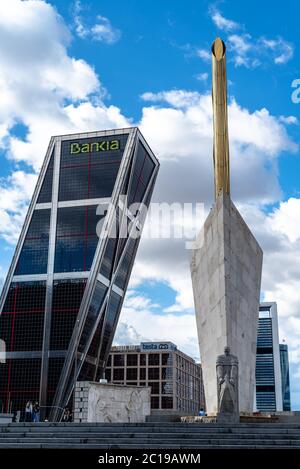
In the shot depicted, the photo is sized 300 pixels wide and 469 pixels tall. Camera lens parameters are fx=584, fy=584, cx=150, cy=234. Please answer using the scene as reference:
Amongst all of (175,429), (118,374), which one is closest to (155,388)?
(118,374)

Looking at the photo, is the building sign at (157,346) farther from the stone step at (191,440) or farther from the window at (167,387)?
the stone step at (191,440)

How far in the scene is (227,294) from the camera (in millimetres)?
24188

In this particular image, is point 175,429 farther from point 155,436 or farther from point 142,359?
point 142,359

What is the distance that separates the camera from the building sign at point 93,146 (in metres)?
83.0

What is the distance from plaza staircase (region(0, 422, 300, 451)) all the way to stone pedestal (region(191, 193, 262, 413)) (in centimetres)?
732

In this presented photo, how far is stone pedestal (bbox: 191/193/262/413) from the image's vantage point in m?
24.5

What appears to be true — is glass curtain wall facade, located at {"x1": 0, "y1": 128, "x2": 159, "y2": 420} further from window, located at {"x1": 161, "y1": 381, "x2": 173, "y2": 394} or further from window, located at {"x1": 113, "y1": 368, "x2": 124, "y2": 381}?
window, located at {"x1": 113, "y1": 368, "x2": 124, "y2": 381}

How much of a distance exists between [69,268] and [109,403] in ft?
162

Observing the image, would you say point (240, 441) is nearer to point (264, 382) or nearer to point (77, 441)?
point (77, 441)

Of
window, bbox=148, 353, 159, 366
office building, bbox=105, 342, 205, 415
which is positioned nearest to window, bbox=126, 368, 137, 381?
office building, bbox=105, 342, 205, 415

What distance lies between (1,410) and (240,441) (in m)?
63.5

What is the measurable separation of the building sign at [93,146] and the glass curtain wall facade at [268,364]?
2294 inches

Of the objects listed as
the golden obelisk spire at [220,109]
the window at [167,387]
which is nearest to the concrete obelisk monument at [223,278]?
the golden obelisk spire at [220,109]
